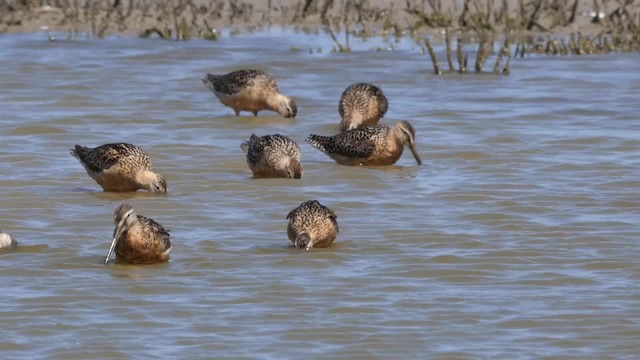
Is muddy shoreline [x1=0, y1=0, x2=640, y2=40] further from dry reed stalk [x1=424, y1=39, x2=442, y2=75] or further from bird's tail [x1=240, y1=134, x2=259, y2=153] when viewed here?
bird's tail [x1=240, y1=134, x2=259, y2=153]

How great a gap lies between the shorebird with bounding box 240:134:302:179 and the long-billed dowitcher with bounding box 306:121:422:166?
0.77 metres

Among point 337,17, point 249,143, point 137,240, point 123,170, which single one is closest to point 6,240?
point 137,240

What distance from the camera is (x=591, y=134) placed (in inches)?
614

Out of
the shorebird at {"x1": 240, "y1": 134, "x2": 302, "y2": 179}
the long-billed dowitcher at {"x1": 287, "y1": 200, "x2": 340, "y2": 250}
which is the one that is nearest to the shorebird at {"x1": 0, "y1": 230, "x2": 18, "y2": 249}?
the long-billed dowitcher at {"x1": 287, "y1": 200, "x2": 340, "y2": 250}

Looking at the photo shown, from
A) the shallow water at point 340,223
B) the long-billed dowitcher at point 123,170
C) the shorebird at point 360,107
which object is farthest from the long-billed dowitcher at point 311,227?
the shorebird at point 360,107

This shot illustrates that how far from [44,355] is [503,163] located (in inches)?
262

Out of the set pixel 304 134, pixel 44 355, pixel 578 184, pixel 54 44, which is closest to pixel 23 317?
pixel 44 355

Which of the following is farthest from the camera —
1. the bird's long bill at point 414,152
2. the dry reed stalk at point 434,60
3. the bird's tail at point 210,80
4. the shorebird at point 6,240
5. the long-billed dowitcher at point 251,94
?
the dry reed stalk at point 434,60

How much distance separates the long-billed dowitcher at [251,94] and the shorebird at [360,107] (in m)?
0.89

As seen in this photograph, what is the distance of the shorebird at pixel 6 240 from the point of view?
10391 mm

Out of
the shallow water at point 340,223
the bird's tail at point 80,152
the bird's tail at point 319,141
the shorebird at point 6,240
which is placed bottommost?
the shallow water at point 340,223

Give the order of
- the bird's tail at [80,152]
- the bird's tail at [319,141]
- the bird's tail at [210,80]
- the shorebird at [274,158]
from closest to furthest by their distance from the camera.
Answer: the bird's tail at [80,152], the shorebird at [274,158], the bird's tail at [319,141], the bird's tail at [210,80]

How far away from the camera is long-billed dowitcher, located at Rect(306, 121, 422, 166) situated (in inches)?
558

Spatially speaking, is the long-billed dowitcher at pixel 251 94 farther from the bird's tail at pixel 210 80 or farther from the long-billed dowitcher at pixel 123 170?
the long-billed dowitcher at pixel 123 170
